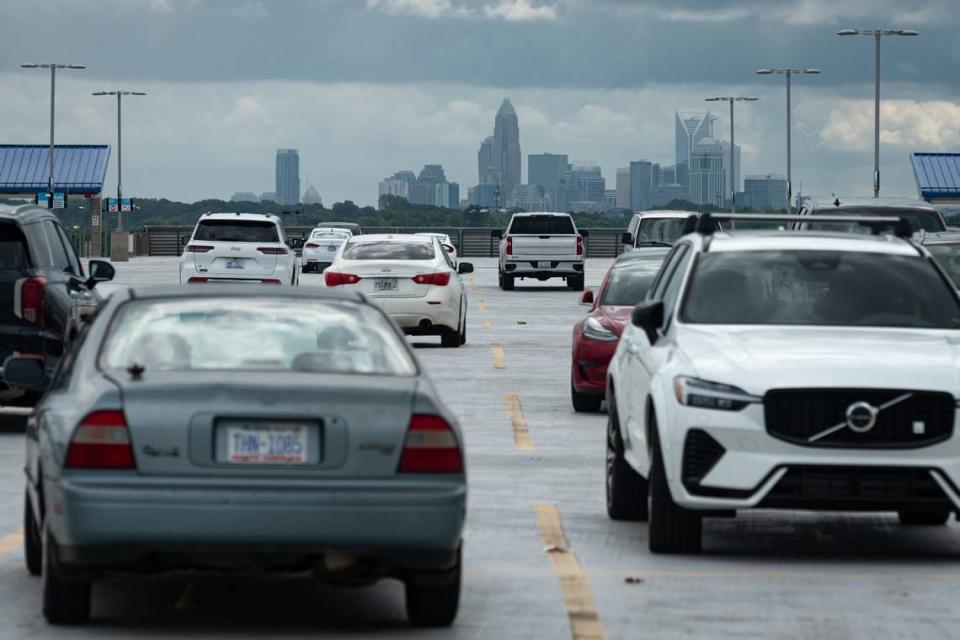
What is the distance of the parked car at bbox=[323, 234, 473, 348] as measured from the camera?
2794 cm

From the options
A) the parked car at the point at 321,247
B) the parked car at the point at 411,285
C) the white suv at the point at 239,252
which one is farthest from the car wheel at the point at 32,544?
the parked car at the point at 321,247

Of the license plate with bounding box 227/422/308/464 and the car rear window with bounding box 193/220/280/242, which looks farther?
the car rear window with bounding box 193/220/280/242

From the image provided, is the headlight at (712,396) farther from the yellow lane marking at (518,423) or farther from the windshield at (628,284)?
the windshield at (628,284)

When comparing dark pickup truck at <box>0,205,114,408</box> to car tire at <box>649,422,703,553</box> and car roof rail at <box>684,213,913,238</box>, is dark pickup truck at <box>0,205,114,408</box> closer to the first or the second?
car roof rail at <box>684,213,913,238</box>

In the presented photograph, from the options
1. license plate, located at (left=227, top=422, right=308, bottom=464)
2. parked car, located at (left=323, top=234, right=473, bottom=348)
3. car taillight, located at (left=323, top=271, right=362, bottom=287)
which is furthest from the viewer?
car taillight, located at (left=323, top=271, right=362, bottom=287)

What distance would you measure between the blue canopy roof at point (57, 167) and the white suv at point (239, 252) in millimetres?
60465

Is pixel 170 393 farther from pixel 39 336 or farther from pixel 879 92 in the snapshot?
pixel 879 92

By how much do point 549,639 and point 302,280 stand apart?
51.0 metres

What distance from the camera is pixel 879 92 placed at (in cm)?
7812

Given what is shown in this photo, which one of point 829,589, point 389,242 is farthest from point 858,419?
point 389,242

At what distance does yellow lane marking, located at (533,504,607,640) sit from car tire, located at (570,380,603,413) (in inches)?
254

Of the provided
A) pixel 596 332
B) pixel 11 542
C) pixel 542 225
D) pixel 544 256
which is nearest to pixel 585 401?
pixel 596 332

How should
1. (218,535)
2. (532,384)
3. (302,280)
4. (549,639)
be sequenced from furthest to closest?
(302,280) < (532,384) < (549,639) < (218,535)

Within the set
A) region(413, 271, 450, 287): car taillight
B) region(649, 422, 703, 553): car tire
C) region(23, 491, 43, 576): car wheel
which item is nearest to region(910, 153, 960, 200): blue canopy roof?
region(413, 271, 450, 287): car taillight
